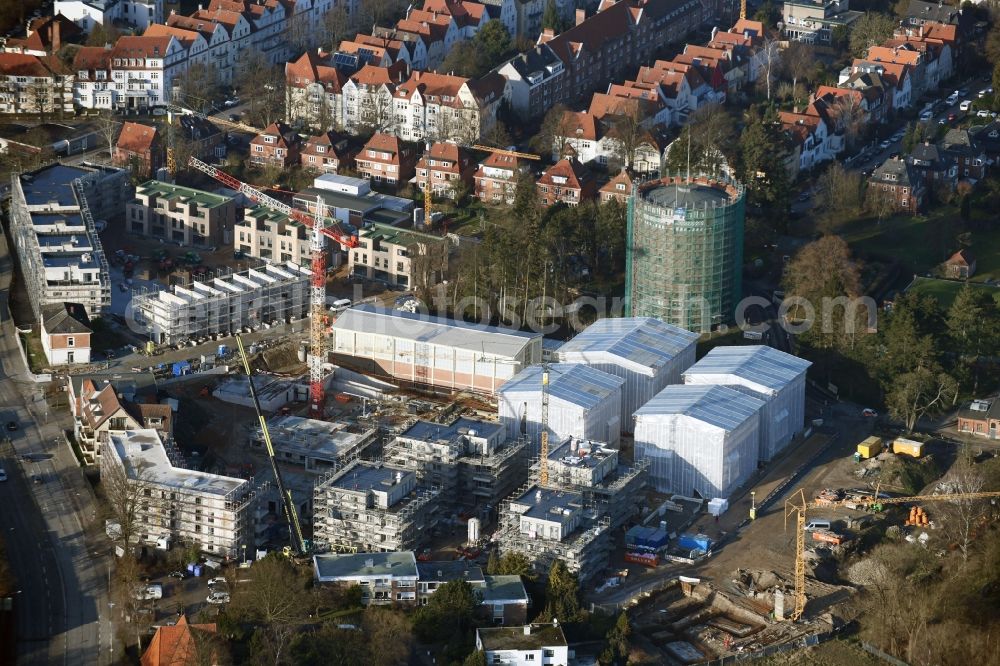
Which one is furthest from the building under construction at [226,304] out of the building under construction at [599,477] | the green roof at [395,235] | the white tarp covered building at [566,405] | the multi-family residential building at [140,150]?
the building under construction at [599,477]

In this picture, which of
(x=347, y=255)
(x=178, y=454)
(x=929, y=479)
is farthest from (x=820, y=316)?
(x=178, y=454)

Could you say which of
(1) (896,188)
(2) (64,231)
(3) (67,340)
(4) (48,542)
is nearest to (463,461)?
(4) (48,542)

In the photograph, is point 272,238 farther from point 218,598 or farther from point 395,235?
point 218,598

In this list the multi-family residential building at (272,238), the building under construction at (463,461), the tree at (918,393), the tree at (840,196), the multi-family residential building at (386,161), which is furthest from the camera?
the multi-family residential building at (386,161)

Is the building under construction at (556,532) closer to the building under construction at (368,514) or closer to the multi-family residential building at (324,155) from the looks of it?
the building under construction at (368,514)

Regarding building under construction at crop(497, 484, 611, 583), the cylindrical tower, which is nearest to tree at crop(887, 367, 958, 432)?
the cylindrical tower

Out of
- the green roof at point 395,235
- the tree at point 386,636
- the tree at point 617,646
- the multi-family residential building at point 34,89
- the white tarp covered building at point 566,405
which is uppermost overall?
the multi-family residential building at point 34,89
